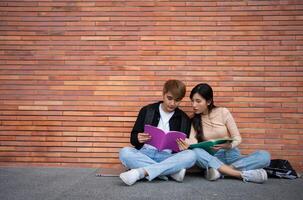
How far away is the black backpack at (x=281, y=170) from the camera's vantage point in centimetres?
434

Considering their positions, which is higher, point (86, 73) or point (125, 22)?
point (125, 22)

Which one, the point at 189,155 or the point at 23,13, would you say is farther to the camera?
the point at 23,13

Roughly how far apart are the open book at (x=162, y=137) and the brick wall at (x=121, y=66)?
95cm

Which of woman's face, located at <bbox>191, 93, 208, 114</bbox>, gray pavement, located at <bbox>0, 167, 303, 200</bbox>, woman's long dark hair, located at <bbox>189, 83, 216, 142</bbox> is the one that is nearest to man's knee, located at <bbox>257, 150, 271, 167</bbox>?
gray pavement, located at <bbox>0, 167, 303, 200</bbox>

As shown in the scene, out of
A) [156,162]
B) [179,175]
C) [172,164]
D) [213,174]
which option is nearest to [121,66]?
[156,162]

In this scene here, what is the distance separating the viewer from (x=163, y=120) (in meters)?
4.44

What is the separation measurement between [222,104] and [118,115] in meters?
1.55

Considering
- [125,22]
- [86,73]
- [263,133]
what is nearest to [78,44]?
[86,73]

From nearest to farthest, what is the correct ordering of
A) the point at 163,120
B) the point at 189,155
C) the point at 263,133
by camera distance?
the point at 189,155 < the point at 163,120 < the point at 263,133

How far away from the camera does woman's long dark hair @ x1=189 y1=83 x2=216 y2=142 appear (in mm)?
4348

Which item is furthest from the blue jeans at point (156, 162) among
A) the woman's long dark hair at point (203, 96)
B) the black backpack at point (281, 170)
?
the black backpack at point (281, 170)

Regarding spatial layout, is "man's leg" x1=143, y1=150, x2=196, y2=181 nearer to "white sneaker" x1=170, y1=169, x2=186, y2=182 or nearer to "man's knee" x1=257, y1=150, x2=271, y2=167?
"white sneaker" x1=170, y1=169, x2=186, y2=182

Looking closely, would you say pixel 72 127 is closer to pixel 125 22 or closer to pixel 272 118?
pixel 125 22

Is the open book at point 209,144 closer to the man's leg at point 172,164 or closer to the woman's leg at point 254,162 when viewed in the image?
the man's leg at point 172,164
